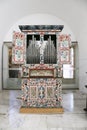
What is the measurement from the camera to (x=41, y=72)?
659cm

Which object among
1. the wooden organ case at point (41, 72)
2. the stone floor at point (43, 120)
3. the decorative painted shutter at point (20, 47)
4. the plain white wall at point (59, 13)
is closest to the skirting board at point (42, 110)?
the wooden organ case at point (41, 72)

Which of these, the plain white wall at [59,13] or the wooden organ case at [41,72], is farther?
the plain white wall at [59,13]

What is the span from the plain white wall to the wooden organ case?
3726 millimetres

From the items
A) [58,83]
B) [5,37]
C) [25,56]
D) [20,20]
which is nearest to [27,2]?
[20,20]

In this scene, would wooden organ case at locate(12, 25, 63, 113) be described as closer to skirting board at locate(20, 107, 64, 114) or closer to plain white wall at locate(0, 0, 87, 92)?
skirting board at locate(20, 107, 64, 114)

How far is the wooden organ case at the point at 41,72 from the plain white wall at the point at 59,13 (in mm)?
3726

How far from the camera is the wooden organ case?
652 cm

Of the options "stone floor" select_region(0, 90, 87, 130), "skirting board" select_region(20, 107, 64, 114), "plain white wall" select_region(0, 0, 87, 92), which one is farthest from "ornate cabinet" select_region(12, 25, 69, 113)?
"plain white wall" select_region(0, 0, 87, 92)

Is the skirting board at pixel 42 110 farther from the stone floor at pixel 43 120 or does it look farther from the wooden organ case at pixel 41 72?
the stone floor at pixel 43 120

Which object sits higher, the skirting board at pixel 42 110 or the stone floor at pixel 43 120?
the skirting board at pixel 42 110

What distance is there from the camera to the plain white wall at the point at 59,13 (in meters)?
9.95

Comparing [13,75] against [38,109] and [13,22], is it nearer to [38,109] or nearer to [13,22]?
[13,22]

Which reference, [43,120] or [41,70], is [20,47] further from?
[43,120]

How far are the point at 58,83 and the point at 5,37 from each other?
6.21 metres
